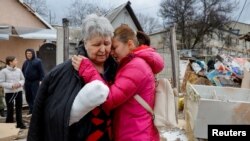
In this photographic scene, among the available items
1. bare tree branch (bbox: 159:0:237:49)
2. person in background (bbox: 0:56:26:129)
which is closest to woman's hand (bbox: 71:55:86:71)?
person in background (bbox: 0:56:26:129)

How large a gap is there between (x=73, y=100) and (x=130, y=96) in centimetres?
Result: 33

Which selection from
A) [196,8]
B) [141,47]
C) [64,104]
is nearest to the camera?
[64,104]

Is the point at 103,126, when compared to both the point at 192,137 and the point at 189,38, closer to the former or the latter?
the point at 192,137

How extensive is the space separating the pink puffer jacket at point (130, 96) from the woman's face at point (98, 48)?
0.25ft

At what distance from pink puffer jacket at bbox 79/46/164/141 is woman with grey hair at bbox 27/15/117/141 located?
0.07 m

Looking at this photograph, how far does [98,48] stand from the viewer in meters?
2.24

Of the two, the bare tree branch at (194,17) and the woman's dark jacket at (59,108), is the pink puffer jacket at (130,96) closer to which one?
the woman's dark jacket at (59,108)

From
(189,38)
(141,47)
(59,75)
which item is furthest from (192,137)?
(189,38)

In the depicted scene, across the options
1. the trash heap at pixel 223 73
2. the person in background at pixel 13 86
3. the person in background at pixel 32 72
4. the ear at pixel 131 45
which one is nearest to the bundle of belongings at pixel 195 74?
the trash heap at pixel 223 73

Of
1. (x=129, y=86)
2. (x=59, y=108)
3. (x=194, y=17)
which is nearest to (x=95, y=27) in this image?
(x=129, y=86)

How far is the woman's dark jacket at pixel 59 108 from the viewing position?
2.15 meters

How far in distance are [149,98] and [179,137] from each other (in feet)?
12.5

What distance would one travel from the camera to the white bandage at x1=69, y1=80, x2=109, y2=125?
6.72 ft

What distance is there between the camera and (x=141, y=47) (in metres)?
2.51
